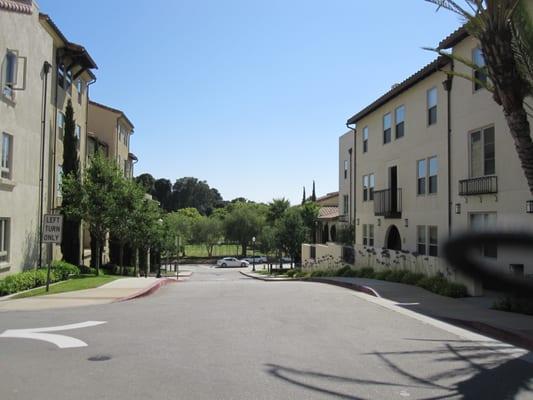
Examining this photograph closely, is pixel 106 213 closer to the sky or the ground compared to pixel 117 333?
closer to the sky

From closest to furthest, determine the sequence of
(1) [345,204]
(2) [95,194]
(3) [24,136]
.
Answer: (3) [24,136] < (2) [95,194] < (1) [345,204]

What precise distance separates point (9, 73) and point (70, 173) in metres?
7.31

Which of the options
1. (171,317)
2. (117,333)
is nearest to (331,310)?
(171,317)

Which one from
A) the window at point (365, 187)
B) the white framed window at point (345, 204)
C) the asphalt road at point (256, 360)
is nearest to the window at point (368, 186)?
the window at point (365, 187)

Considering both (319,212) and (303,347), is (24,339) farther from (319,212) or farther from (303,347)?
(319,212)

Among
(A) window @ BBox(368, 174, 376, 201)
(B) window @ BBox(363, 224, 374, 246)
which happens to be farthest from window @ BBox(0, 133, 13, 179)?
(B) window @ BBox(363, 224, 374, 246)

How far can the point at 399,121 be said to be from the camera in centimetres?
2466

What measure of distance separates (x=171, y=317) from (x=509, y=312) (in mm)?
7773

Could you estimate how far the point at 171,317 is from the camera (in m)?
11.2

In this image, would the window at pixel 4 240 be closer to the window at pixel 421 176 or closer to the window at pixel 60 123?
the window at pixel 60 123

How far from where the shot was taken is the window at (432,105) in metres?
20.8

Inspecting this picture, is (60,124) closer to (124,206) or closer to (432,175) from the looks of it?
(124,206)

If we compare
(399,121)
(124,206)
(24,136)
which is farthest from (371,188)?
(24,136)

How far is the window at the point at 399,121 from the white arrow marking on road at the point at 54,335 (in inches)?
696
